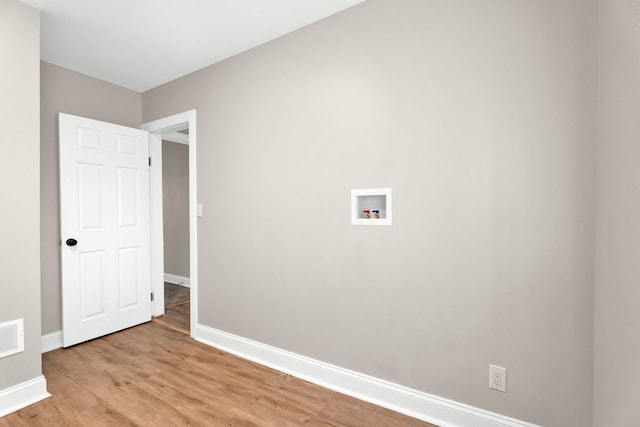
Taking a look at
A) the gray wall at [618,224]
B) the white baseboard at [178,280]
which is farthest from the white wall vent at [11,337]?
the gray wall at [618,224]

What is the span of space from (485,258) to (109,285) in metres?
3.35

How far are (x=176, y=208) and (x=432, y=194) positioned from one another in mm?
4528

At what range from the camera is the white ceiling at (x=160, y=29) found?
207 cm

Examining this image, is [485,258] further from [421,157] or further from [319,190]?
[319,190]

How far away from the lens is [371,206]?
6.90 ft

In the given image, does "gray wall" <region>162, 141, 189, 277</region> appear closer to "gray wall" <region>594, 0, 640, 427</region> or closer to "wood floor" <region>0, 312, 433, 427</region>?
"wood floor" <region>0, 312, 433, 427</region>

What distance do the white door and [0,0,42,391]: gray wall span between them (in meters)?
0.79

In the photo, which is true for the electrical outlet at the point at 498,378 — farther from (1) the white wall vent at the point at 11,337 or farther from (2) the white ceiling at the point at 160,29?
(1) the white wall vent at the point at 11,337

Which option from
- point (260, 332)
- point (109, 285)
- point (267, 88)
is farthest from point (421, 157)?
point (109, 285)

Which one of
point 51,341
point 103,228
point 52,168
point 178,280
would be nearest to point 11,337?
point 51,341

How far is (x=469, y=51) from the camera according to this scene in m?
1.72

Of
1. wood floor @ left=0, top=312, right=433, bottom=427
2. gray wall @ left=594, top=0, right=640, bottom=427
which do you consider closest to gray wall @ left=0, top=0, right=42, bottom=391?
wood floor @ left=0, top=312, right=433, bottom=427

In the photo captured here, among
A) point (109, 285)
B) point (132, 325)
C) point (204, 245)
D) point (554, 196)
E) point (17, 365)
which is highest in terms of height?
point (554, 196)

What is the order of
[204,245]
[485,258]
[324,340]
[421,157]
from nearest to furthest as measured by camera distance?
[485,258] < [421,157] < [324,340] < [204,245]
